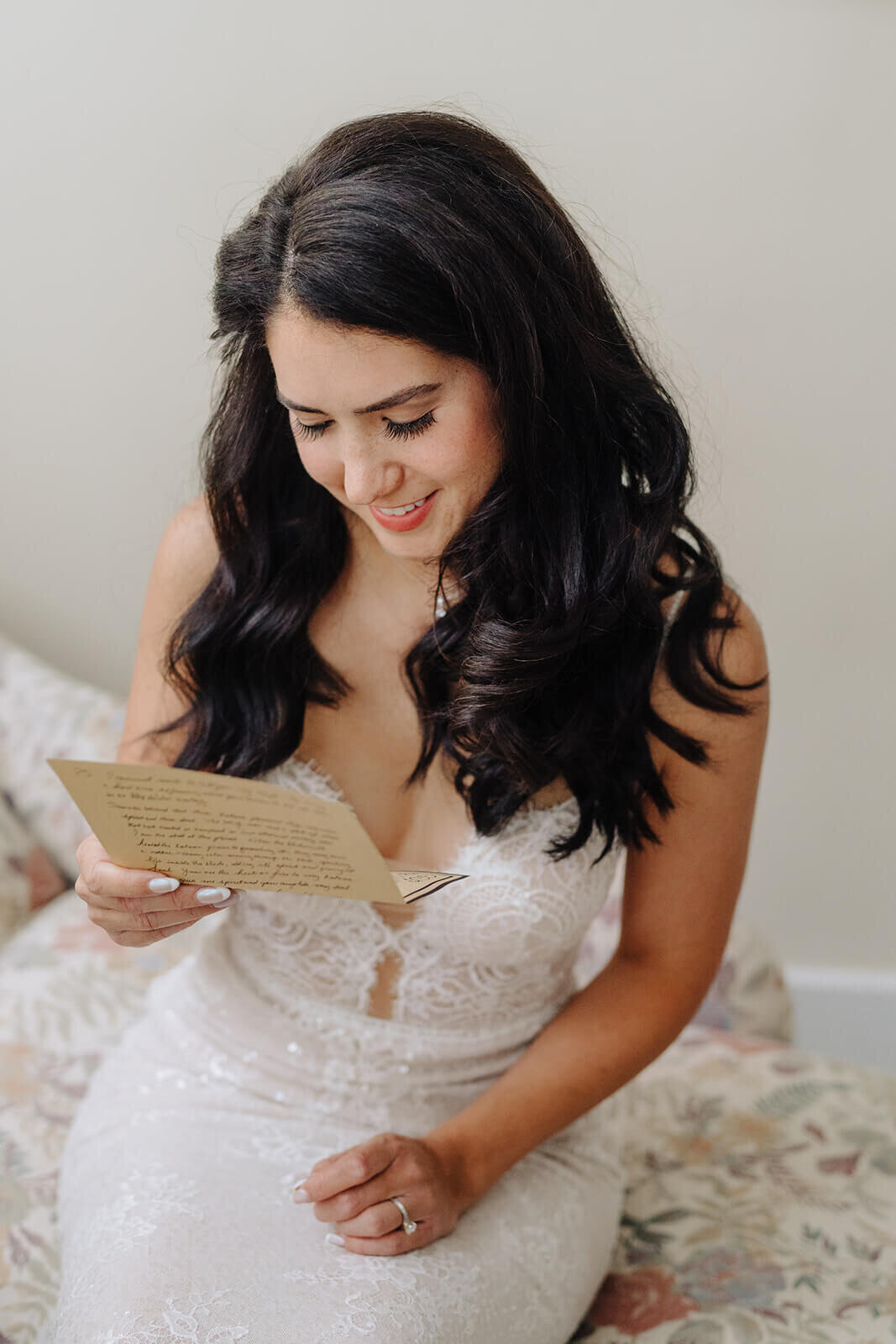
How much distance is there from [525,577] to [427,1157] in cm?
52

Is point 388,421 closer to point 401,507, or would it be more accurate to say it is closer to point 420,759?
point 401,507

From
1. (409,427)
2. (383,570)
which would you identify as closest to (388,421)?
(409,427)

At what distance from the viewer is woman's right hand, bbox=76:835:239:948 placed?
0.87 m

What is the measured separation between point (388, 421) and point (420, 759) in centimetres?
37

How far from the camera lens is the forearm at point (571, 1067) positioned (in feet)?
3.65

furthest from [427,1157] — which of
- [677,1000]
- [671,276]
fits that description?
[671,276]

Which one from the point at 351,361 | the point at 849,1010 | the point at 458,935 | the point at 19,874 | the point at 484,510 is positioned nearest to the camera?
the point at 351,361

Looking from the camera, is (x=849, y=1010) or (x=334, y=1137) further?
(x=849, y=1010)

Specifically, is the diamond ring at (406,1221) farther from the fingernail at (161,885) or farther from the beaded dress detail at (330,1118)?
the fingernail at (161,885)

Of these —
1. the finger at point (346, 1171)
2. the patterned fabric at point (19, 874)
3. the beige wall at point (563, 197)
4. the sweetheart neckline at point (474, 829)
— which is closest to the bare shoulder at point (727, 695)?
the sweetheart neckline at point (474, 829)

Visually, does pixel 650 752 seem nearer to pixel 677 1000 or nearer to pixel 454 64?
pixel 677 1000

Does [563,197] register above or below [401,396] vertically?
above

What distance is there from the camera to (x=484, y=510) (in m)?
1.04

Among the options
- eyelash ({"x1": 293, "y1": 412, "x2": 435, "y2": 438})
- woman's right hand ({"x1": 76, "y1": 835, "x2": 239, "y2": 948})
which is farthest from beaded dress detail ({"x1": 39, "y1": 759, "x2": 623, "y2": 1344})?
eyelash ({"x1": 293, "y1": 412, "x2": 435, "y2": 438})
